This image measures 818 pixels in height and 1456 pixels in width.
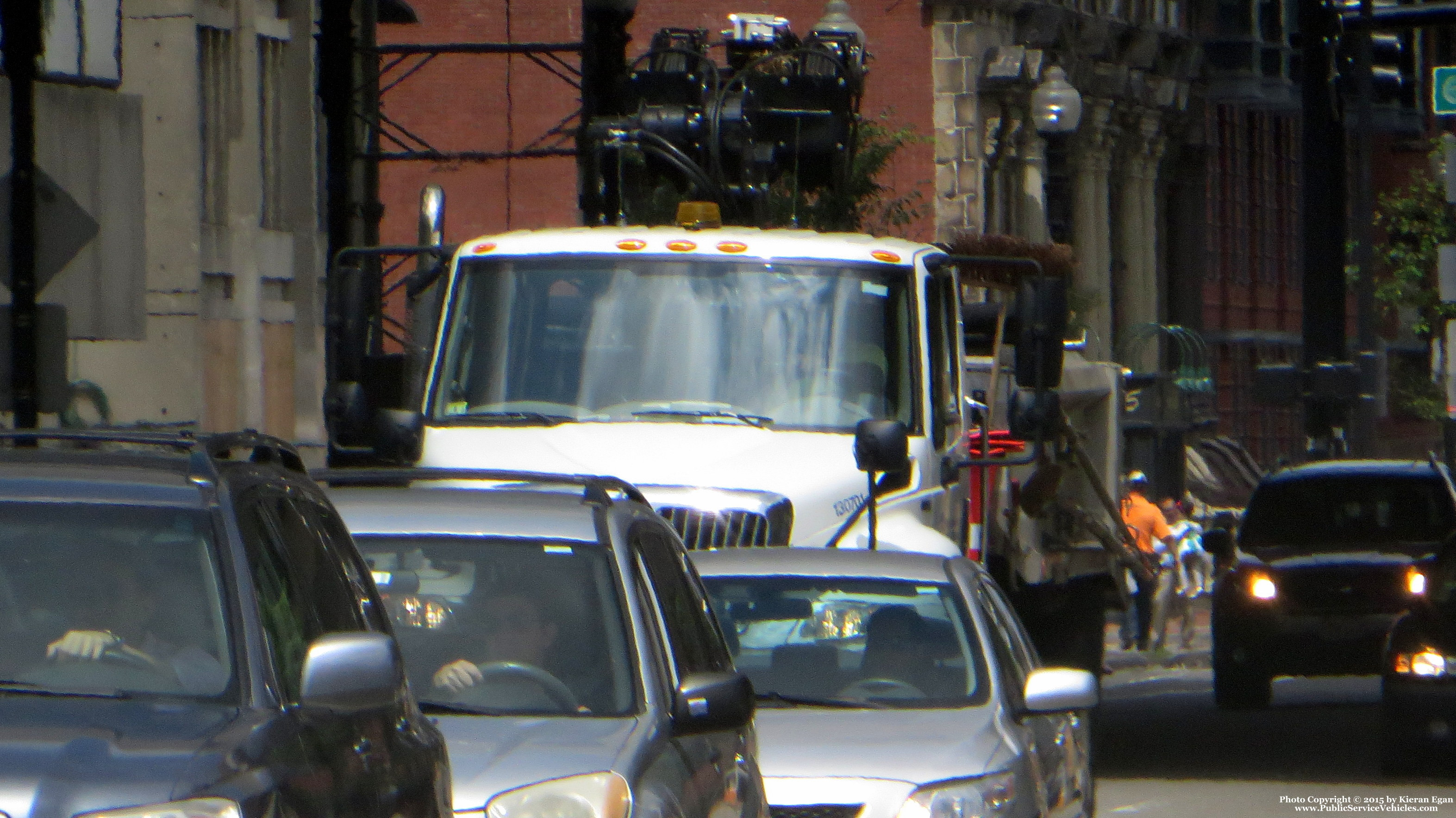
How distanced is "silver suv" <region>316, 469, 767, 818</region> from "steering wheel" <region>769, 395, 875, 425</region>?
15.2 ft

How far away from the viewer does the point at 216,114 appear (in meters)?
23.2

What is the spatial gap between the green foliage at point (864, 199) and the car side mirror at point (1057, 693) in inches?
280

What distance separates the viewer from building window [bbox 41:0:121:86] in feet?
41.3

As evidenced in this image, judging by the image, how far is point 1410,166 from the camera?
61531 mm

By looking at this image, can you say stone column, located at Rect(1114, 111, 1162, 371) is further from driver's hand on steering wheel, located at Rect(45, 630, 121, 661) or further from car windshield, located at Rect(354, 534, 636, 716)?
driver's hand on steering wheel, located at Rect(45, 630, 121, 661)

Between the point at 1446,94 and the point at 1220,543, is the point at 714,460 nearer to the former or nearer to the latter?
the point at 1220,543

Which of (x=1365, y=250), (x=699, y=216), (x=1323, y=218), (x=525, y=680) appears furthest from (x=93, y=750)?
(x=1365, y=250)

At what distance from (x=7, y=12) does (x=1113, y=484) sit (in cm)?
1012

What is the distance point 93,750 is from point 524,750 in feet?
6.74

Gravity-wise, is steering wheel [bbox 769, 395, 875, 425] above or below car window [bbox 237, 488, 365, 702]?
below

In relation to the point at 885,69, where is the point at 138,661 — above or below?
below

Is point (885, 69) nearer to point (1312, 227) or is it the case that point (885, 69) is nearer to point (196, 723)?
point (1312, 227)

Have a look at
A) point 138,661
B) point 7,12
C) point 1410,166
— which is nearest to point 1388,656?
point 7,12

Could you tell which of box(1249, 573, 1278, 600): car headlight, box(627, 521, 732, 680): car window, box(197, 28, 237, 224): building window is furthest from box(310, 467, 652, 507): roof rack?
box(197, 28, 237, 224): building window
